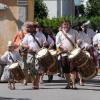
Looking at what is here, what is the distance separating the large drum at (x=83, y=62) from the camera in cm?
1583

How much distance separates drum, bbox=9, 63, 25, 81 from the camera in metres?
15.8

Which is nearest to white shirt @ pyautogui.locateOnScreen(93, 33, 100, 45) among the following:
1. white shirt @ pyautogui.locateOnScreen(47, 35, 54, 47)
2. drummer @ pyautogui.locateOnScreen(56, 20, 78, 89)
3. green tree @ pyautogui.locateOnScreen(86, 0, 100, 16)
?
white shirt @ pyautogui.locateOnScreen(47, 35, 54, 47)

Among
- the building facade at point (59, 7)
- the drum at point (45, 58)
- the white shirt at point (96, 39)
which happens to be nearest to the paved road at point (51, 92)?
the drum at point (45, 58)

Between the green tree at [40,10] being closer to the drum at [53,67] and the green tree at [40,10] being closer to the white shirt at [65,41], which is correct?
the drum at [53,67]

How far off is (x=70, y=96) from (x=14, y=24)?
205 inches

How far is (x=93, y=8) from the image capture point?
213 feet

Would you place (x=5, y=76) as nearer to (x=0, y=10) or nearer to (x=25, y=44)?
(x=25, y=44)

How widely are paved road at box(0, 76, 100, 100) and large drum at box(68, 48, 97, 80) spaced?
420 mm

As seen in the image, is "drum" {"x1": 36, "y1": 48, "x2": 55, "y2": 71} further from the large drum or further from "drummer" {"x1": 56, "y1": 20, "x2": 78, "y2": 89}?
the large drum

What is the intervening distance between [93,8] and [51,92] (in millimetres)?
50105

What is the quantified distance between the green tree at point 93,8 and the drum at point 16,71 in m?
48.7

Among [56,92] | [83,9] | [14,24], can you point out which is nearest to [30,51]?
[56,92]

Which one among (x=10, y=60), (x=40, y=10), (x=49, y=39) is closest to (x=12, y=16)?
(x=49, y=39)

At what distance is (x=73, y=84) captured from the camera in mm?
16172
